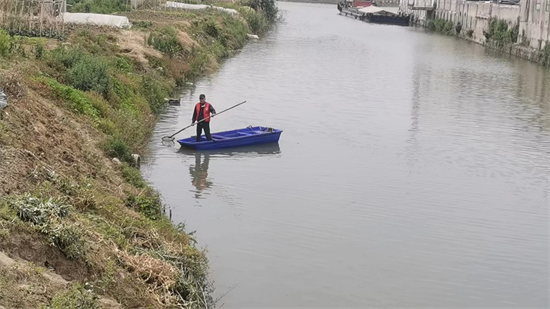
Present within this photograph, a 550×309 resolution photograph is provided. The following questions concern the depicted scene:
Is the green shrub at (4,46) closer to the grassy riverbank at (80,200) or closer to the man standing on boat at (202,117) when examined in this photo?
the grassy riverbank at (80,200)

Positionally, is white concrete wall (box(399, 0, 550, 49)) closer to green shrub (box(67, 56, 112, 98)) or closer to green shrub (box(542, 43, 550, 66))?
green shrub (box(542, 43, 550, 66))

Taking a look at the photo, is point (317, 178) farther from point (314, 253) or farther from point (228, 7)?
point (228, 7)

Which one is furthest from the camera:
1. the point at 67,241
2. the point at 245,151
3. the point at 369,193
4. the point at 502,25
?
the point at 502,25

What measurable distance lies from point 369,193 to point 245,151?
14.3ft

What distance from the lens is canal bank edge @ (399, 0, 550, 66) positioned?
5201 centimetres

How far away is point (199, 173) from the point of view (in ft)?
63.2

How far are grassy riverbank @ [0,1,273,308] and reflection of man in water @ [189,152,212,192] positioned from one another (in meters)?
1.43

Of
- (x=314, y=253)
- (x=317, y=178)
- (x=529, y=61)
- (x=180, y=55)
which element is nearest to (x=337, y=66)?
(x=180, y=55)

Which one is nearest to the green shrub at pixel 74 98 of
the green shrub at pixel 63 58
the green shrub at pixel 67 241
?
the green shrub at pixel 63 58

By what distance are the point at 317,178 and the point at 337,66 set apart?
23.9 m

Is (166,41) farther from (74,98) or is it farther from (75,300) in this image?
(75,300)

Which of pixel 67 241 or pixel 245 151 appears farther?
pixel 245 151

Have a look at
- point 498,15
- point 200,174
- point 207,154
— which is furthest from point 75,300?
point 498,15

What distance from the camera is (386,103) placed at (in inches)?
1224
